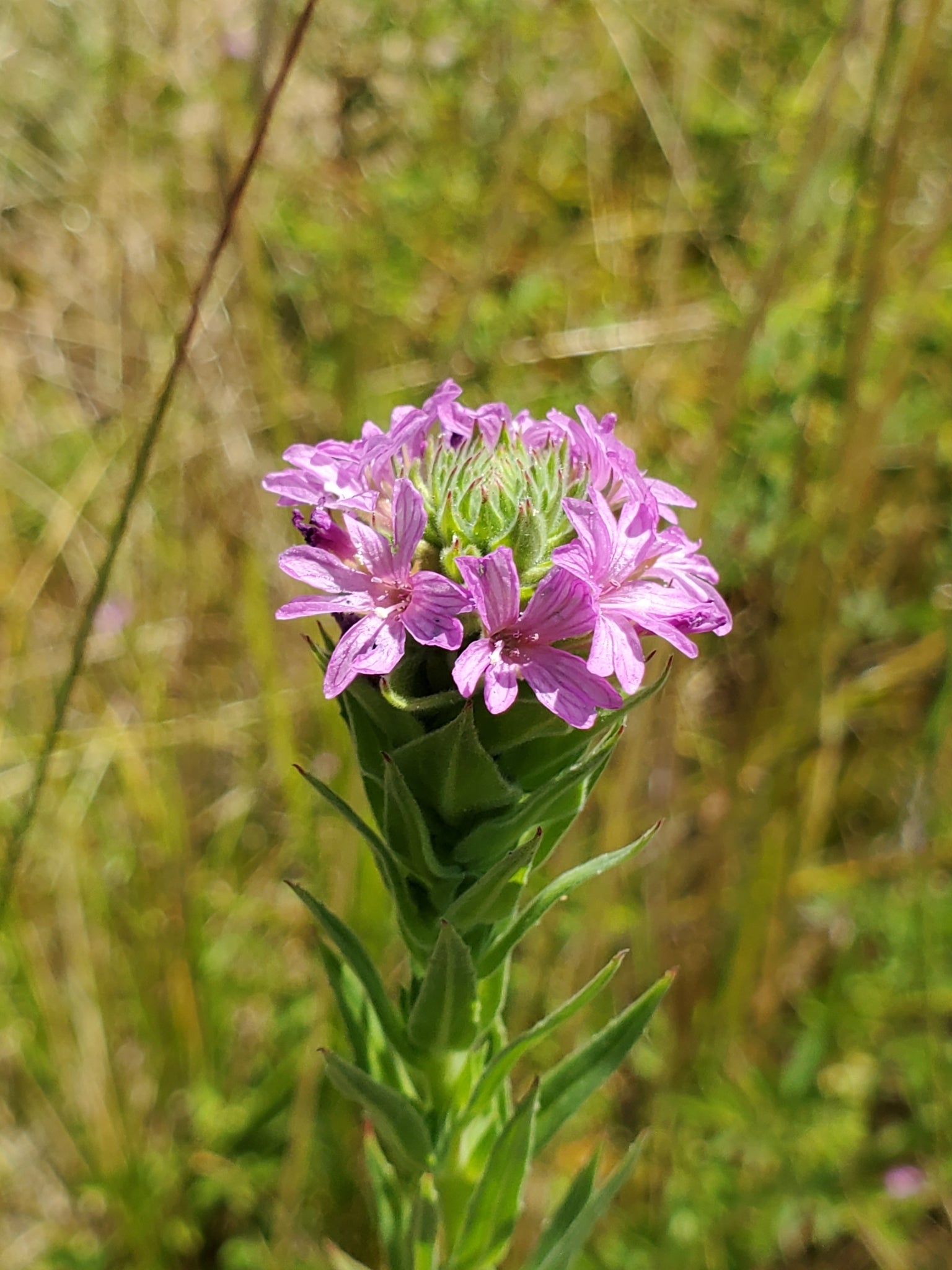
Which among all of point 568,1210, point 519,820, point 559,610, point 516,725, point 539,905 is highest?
point 559,610

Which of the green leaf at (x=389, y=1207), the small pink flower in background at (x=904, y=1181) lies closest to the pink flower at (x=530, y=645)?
the green leaf at (x=389, y=1207)

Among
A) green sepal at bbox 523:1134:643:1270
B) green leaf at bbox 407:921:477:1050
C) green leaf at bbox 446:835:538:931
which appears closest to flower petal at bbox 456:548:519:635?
green leaf at bbox 446:835:538:931

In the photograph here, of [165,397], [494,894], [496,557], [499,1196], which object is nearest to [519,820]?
[494,894]

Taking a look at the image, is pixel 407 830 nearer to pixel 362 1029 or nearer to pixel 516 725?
pixel 516 725

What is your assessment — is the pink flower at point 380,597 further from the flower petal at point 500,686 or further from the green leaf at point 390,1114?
the green leaf at point 390,1114

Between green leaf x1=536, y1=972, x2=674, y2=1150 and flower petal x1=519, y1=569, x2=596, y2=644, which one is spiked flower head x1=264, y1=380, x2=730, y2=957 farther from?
green leaf x1=536, y1=972, x2=674, y2=1150

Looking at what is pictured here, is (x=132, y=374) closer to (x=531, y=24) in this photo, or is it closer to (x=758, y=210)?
(x=531, y=24)
